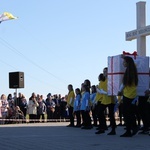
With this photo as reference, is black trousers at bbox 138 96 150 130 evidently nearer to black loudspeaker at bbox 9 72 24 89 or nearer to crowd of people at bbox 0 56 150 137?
crowd of people at bbox 0 56 150 137

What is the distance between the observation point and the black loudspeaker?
888 inches

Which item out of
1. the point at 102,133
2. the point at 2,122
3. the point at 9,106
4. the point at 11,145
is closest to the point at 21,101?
the point at 9,106

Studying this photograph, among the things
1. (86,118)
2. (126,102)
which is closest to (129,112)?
(126,102)

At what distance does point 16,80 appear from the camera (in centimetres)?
2272

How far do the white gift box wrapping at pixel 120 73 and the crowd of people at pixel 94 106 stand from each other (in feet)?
0.65

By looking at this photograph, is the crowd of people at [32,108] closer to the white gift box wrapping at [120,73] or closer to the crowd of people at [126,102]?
the crowd of people at [126,102]

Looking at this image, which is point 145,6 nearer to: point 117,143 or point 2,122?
point 2,122

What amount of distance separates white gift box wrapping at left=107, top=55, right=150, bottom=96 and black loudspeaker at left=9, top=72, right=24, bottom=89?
38.6 feet

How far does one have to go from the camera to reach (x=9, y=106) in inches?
876

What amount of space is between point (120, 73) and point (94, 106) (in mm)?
4645

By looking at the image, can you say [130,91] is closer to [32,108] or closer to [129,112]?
[129,112]

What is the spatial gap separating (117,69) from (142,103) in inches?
50.6

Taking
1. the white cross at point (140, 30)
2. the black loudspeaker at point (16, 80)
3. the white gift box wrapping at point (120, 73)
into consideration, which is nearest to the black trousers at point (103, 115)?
the white gift box wrapping at point (120, 73)

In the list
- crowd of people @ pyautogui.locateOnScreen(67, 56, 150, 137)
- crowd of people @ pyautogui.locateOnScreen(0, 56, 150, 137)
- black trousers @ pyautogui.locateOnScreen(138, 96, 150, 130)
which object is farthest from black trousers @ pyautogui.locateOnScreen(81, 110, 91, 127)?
black trousers @ pyautogui.locateOnScreen(138, 96, 150, 130)
